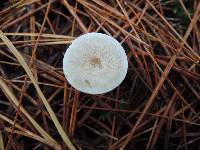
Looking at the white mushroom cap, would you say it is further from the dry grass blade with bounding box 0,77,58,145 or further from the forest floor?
the dry grass blade with bounding box 0,77,58,145

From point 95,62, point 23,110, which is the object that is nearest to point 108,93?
point 95,62

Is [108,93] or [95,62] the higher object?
[95,62]

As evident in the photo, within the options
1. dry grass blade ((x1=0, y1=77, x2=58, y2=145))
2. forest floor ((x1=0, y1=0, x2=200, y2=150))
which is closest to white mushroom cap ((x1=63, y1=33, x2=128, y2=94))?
forest floor ((x1=0, y1=0, x2=200, y2=150))

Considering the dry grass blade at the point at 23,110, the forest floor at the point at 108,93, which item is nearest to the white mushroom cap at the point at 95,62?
the forest floor at the point at 108,93

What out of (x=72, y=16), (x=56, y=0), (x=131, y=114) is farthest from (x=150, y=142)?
(x=56, y=0)

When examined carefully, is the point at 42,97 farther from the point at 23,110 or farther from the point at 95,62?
the point at 95,62

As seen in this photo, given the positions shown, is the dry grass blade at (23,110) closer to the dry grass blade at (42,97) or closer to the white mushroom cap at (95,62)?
the dry grass blade at (42,97)

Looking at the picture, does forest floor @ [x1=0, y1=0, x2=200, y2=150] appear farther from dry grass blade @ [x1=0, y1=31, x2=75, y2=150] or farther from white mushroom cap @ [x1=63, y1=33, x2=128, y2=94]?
white mushroom cap @ [x1=63, y1=33, x2=128, y2=94]

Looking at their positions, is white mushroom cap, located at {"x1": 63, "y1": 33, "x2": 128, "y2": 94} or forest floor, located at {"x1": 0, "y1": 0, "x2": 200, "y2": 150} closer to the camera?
white mushroom cap, located at {"x1": 63, "y1": 33, "x2": 128, "y2": 94}

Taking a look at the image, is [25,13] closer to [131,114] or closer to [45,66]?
[45,66]
